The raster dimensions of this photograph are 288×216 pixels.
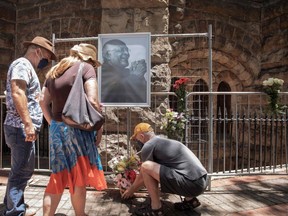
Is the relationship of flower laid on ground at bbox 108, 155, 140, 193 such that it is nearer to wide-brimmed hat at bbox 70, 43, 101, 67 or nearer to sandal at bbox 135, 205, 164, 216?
sandal at bbox 135, 205, 164, 216

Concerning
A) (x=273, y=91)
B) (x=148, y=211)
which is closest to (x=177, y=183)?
(x=148, y=211)

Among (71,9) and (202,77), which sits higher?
(71,9)

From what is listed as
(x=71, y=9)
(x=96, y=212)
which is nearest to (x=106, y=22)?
(x=71, y=9)

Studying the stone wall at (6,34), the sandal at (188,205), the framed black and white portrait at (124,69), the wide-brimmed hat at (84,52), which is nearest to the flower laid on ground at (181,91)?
the framed black and white portrait at (124,69)

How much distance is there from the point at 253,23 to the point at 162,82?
4792mm

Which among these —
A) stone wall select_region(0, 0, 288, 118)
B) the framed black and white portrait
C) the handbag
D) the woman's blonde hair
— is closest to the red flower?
the framed black and white portrait

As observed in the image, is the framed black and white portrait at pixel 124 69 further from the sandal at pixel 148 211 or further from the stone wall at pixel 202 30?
the stone wall at pixel 202 30

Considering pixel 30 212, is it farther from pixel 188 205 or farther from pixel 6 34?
pixel 6 34

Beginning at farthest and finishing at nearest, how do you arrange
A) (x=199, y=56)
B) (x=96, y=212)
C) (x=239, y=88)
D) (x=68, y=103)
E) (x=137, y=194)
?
(x=239, y=88)
(x=199, y=56)
(x=137, y=194)
(x=96, y=212)
(x=68, y=103)

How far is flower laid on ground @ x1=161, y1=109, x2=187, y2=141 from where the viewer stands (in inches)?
162

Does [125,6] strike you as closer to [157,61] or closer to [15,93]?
[157,61]

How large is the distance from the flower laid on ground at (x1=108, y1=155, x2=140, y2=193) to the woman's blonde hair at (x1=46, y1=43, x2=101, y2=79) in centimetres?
149

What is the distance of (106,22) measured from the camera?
197 inches

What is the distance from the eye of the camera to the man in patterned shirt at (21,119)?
2867 mm
